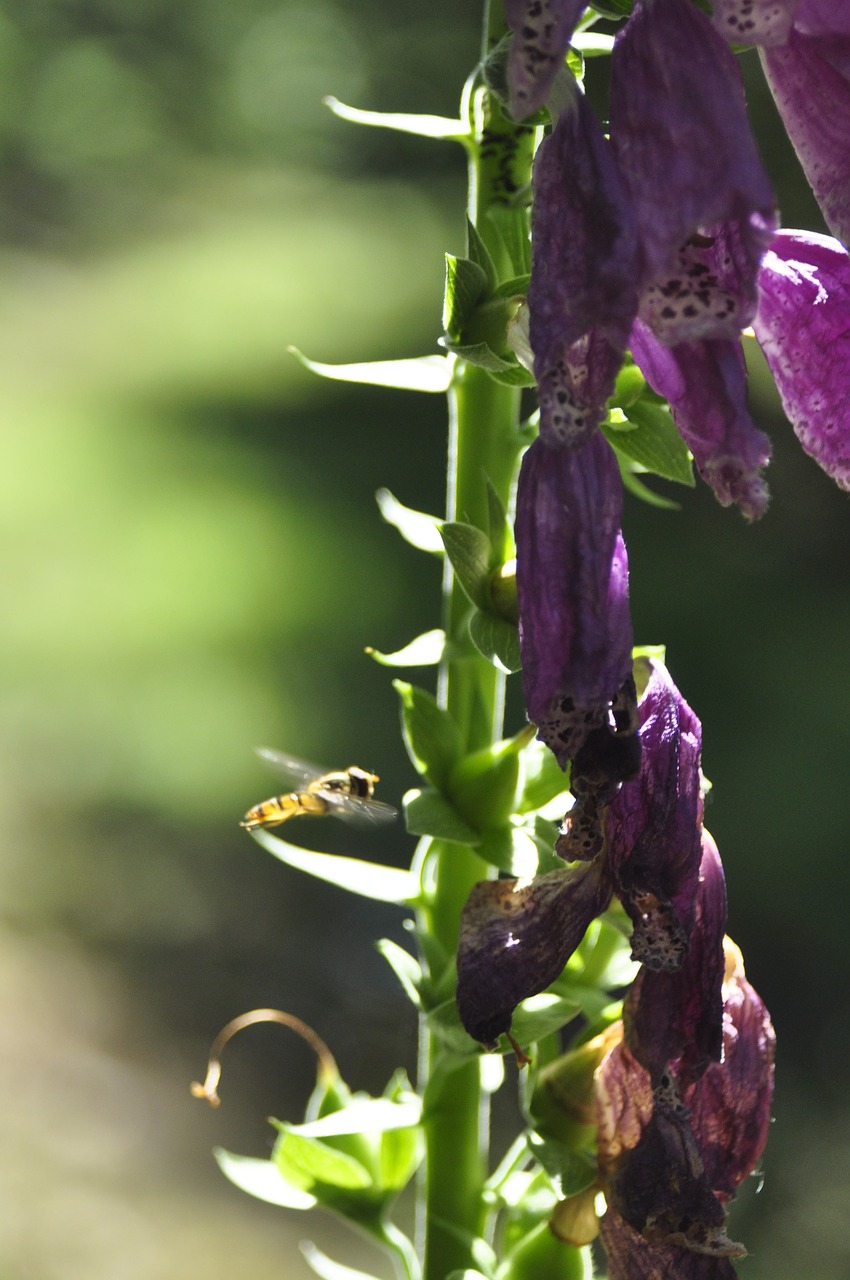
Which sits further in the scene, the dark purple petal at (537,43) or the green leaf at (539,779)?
the green leaf at (539,779)

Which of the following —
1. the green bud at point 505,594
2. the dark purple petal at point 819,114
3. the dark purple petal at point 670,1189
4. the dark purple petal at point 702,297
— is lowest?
the dark purple petal at point 670,1189

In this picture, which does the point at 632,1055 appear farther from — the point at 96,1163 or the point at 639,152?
the point at 96,1163

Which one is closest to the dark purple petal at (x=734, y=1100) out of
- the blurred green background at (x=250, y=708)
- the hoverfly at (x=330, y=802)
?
the blurred green background at (x=250, y=708)

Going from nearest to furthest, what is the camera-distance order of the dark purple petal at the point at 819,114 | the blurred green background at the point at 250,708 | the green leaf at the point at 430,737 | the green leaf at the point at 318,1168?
the dark purple petal at the point at 819,114, the green leaf at the point at 430,737, the green leaf at the point at 318,1168, the blurred green background at the point at 250,708

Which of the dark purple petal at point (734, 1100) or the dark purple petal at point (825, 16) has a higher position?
the dark purple petal at point (825, 16)

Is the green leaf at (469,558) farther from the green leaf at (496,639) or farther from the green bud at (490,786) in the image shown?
the green bud at (490,786)

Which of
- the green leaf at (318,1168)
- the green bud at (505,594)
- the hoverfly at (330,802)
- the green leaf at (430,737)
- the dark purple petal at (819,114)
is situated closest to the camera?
the dark purple petal at (819,114)

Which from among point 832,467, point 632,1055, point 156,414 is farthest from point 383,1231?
point 156,414

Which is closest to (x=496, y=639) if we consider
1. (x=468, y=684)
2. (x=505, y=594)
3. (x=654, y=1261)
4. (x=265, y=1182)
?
(x=505, y=594)
